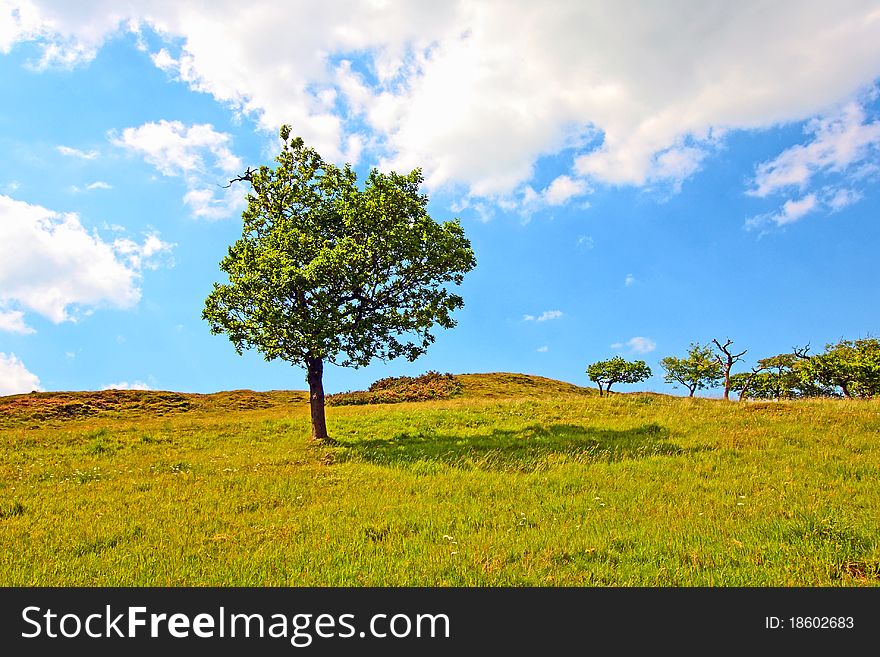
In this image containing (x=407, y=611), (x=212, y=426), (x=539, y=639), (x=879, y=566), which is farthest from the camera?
(x=212, y=426)

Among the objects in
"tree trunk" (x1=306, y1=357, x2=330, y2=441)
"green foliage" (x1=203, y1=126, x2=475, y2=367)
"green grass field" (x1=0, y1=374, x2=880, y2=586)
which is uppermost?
"green foliage" (x1=203, y1=126, x2=475, y2=367)

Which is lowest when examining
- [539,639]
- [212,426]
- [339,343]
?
[539,639]

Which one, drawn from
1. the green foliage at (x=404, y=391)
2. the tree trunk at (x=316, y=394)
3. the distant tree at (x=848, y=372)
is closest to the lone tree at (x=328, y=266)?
the tree trunk at (x=316, y=394)

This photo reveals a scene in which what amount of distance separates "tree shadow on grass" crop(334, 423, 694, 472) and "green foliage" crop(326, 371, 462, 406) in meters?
30.3

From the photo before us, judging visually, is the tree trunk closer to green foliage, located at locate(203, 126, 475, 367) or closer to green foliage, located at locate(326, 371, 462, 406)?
green foliage, located at locate(203, 126, 475, 367)

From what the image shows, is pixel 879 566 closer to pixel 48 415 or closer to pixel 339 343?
pixel 339 343

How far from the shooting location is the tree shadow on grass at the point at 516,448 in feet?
62.9

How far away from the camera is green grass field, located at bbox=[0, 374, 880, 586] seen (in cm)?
908

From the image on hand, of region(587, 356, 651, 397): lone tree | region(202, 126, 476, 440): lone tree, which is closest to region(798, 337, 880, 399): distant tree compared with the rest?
region(587, 356, 651, 397): lone tree

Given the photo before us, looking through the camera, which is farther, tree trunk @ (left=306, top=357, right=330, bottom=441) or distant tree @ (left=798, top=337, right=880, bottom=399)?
distant tree @ (left=798, top=337, right=880, bottom=399)

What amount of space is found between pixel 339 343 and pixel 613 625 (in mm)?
20527

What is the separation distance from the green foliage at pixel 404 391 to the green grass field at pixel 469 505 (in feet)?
93.6

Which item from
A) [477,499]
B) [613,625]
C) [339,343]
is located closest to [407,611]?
[613,625]

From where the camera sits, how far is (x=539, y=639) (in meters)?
6.74
